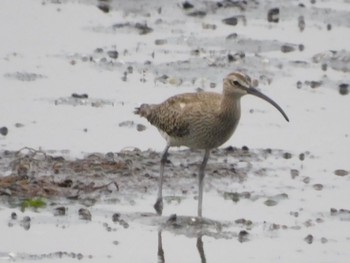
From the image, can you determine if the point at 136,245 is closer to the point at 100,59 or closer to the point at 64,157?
the point at 64,157

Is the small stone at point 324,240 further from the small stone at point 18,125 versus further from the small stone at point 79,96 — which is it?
the small stone at point 79,96

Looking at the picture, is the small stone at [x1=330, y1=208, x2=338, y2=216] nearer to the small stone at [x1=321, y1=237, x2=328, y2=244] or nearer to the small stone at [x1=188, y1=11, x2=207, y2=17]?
the small stone at [x1=321, y1=237, x2=328, y2=244]

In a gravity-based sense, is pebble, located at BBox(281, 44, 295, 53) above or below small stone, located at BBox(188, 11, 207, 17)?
below

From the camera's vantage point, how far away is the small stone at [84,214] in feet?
48.1

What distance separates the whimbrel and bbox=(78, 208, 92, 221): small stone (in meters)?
0.90

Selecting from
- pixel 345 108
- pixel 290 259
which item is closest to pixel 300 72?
pixel 345 108

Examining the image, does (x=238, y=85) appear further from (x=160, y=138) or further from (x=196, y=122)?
(x=160, y=138)

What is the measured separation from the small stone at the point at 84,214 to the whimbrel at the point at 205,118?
90 cm

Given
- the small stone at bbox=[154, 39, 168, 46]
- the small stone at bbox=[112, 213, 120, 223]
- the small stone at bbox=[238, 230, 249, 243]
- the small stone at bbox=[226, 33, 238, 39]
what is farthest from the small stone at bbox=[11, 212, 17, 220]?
the small stone at bbox=[226, 33, 238, 39]

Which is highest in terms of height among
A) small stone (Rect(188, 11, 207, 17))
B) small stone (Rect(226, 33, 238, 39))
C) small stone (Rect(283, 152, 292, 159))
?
small stone (Rect(188, 11, 207, 17))

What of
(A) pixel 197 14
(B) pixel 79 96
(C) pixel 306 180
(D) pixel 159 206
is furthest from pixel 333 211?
(A) pixel 197 14

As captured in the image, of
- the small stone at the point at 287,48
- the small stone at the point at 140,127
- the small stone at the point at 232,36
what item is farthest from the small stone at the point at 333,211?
the small stone at the point at 232,36

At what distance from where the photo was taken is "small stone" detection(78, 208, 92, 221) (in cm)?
1467

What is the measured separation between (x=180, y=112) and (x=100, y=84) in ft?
13.3
